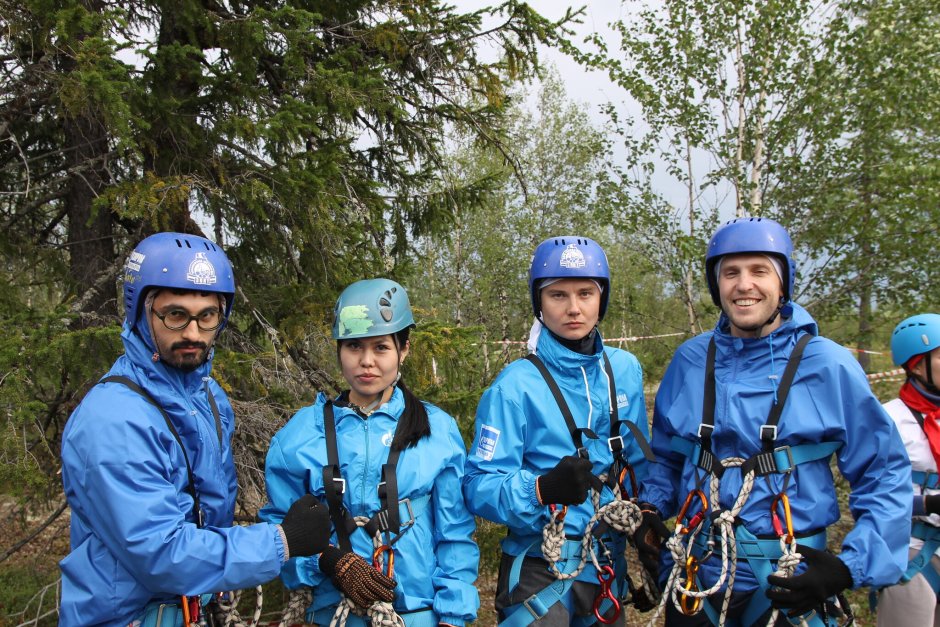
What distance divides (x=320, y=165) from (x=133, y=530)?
9.79ft

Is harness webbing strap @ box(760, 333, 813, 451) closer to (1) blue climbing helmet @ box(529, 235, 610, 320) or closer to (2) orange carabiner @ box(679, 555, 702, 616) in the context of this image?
(2) orange carabiner @ box(679, 555, 702, 616)

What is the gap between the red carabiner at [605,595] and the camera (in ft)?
10.3

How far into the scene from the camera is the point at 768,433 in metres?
2.75

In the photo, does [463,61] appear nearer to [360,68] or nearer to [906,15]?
[360,68]

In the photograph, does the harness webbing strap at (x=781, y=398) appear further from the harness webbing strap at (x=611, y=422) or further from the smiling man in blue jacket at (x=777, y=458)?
the harness webbing strap at (x=611, y=422)

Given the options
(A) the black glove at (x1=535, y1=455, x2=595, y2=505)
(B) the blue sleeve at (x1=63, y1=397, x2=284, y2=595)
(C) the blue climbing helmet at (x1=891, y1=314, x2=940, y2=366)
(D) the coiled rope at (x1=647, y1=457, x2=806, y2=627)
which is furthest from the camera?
(C) the blue climbing helmet at (x1=891, y1=314, x2=940, y2=366)

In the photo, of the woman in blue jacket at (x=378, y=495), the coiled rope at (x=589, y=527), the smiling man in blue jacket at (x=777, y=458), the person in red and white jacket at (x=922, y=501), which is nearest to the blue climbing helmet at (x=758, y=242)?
the smiling man in blue jacket at (x=777, y=458)

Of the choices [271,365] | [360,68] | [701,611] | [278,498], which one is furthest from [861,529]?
[360,68]

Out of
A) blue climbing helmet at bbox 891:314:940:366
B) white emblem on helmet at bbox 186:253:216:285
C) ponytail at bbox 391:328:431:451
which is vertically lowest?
ponytail at bbox 391:328:431:451

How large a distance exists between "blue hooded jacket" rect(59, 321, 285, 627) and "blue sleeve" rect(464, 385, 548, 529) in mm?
966

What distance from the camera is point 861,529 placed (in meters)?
2.71

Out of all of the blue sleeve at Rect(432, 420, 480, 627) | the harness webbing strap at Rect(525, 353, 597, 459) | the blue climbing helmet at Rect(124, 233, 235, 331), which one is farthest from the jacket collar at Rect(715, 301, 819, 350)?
the blue climbing helmet at Rect(124, 233, 235, 331)

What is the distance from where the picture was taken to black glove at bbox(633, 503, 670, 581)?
3.16 m

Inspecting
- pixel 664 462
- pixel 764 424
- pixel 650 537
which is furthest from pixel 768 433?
pixel 650 537
